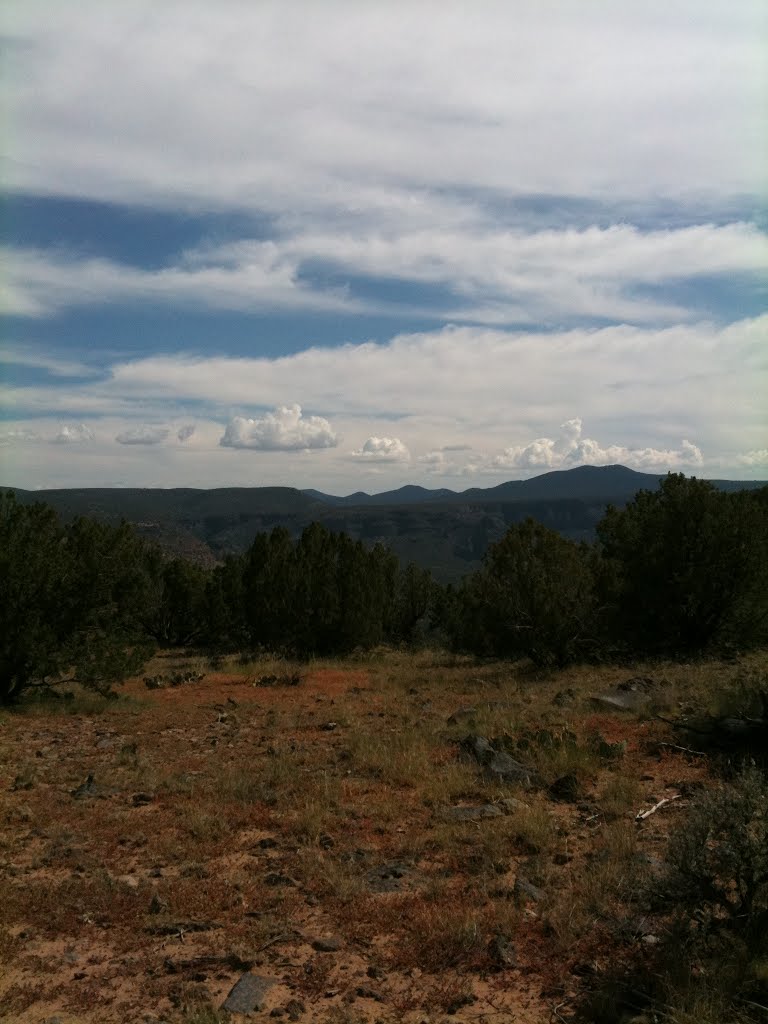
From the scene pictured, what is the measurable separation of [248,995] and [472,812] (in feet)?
12.1

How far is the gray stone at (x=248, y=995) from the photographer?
15.0 ft

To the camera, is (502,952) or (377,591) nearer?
(502,952)

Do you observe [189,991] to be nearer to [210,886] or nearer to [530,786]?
[210,886]

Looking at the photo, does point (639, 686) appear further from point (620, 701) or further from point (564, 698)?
point (620, 701)

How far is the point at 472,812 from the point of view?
7910 mm

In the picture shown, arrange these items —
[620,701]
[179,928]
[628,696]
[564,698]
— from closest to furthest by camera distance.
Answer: [179,928] → [620,701] → [628,696] → [564,698]

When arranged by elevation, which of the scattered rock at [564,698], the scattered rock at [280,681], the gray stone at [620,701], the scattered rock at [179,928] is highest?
the scattered rock at [179,928]

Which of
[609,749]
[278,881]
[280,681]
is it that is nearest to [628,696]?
[609,749]

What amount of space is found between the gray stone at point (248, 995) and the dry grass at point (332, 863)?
8 centimetres

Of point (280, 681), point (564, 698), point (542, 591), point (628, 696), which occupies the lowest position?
point (280, 681)

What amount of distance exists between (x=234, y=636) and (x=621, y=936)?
2903cm

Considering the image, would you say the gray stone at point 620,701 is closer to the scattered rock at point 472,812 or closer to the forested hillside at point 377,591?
the scattered rock at point 472,812

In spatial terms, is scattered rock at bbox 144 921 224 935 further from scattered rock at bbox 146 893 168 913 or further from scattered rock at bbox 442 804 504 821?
scattered rock at bbox 442 804 504 821

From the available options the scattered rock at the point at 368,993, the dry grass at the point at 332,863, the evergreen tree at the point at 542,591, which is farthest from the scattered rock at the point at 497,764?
the evergreen tree at the point at 542,591
